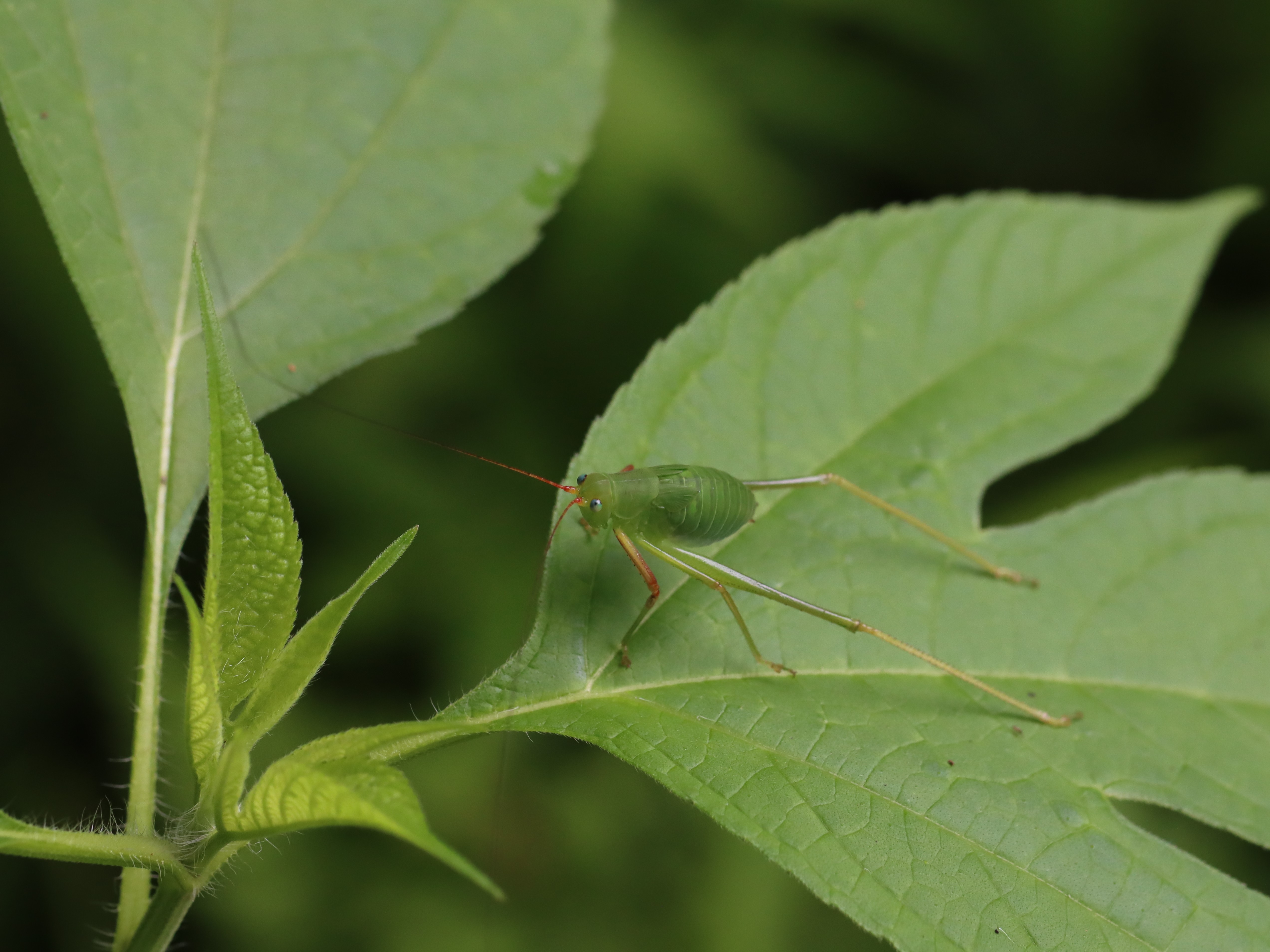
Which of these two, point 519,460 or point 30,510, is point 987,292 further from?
point 30,510

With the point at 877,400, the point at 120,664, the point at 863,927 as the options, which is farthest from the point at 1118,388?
the point at 120,664

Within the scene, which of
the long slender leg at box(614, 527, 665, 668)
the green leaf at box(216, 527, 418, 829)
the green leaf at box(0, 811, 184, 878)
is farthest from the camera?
the long slender leg at box(614, 527, 665, 668)

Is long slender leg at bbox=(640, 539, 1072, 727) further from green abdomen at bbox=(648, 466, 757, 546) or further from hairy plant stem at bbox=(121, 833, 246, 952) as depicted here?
hairy plant stem at bbox=(121, 833, 246, 952)

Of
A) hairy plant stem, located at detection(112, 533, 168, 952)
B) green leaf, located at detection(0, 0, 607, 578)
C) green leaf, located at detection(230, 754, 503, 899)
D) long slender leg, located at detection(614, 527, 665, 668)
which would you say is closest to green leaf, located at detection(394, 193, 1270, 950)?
long slender leg, located at detection(614, 527, 665, 668)

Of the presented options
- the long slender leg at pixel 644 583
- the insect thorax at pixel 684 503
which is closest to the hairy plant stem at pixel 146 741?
the long slender leg at pixel 644 583

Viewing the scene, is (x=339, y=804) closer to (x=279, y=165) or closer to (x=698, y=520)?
(x=698, y=520)

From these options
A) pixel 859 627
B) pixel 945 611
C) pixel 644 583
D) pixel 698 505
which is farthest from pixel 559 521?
pixel 945 611
